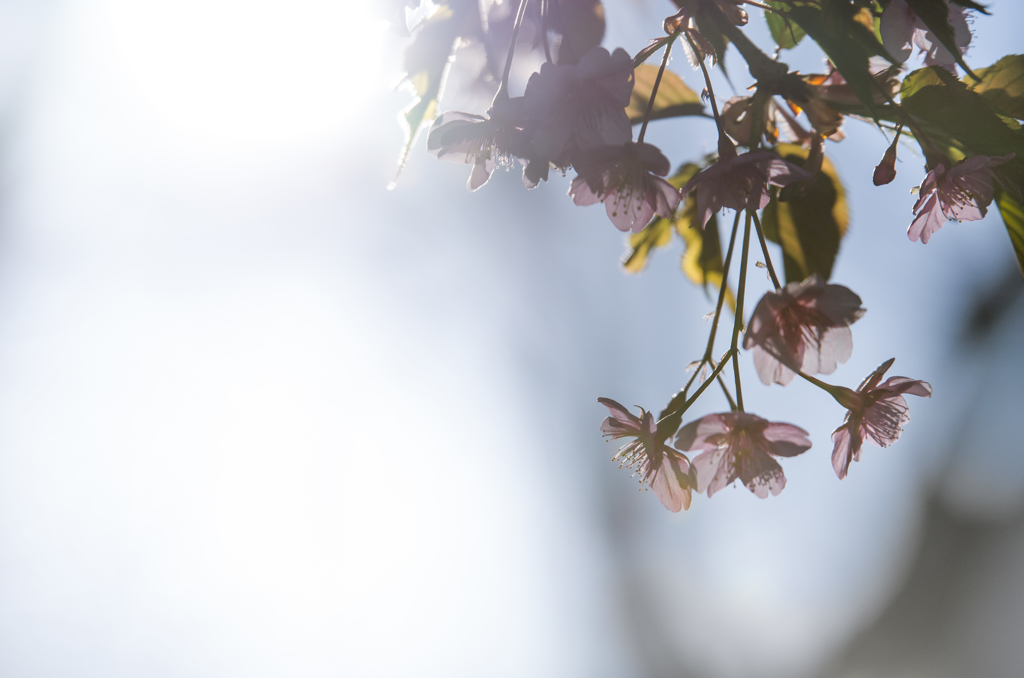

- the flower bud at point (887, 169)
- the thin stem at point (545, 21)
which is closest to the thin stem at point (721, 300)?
the flower bud at point (887, 169)

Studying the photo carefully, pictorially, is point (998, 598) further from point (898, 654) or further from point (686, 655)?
point (686, 655)

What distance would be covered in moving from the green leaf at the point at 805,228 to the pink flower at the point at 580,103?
0.23 metres

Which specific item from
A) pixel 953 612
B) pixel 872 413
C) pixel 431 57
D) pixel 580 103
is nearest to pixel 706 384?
pixel 872 413

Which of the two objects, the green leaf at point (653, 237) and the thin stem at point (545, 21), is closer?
the thin stem at point (545, 21)

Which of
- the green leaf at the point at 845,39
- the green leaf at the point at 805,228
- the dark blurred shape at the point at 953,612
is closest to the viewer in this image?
the green leaf at the point at 845,39

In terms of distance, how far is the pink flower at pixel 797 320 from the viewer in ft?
1.16

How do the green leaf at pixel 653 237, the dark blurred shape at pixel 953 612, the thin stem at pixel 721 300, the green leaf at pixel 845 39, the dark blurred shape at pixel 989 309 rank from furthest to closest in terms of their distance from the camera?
the dark blurred shape at pixel 953 612 → the dark blurred shape at pixel 989 309 → the green leaf at pixel 653 237 → the thin stem at pixel 721 300 → the green leaf at pixel 845 39

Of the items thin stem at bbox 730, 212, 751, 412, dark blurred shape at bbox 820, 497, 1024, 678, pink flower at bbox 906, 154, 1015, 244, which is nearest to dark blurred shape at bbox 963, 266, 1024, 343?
dark blurred shape at bbox 820, 497, 1024, 678

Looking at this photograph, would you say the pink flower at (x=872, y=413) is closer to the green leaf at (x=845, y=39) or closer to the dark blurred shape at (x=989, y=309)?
the green leaf at (x=845, y=39)

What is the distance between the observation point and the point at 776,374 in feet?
1.33

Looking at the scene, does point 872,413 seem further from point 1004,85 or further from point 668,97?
point 668,97

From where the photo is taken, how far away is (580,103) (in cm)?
40

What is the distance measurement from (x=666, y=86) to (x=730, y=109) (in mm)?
116

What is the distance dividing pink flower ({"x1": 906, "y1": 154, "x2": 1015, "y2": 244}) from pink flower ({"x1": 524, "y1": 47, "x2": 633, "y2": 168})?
0.75ft
